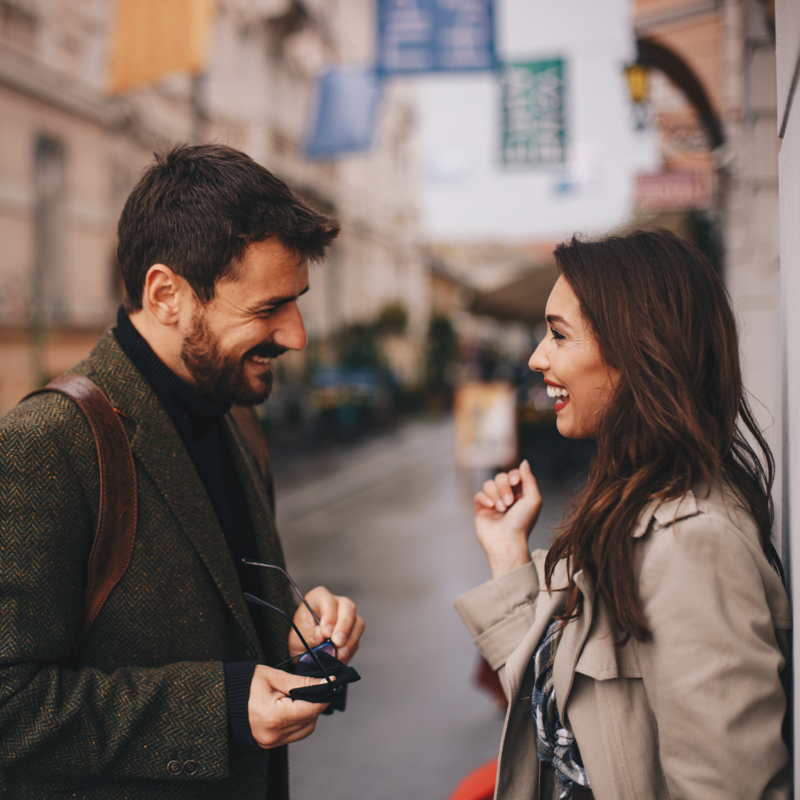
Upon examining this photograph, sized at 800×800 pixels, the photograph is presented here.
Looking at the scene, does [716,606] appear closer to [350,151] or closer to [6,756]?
[6,756]

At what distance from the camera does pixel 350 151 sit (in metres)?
9.76

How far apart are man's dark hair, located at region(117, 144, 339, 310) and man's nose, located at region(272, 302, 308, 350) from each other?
5.7 inches

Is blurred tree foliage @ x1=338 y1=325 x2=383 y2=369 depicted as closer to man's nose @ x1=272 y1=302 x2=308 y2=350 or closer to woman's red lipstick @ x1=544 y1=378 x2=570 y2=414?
man's nose @ x1=272 y1=302 x2=308 y2=350

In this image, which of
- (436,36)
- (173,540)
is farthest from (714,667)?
(436,36)

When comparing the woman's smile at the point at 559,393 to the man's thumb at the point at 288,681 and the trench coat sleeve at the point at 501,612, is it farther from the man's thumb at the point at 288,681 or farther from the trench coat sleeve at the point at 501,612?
the man's thumb at the point at 288,681

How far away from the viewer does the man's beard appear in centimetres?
159

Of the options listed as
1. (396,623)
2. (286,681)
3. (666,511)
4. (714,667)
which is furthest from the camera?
(396,623)

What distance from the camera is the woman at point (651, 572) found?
1.16 m

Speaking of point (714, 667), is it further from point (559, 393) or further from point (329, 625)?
point (329, 625)

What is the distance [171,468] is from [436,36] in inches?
264

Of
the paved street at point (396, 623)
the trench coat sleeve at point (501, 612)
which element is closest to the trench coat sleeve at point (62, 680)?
the trench coat sleeve at point (501, 612)

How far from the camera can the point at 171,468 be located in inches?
59.2

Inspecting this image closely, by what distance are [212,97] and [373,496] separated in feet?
36.8

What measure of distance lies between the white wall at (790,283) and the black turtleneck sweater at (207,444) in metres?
1.08
